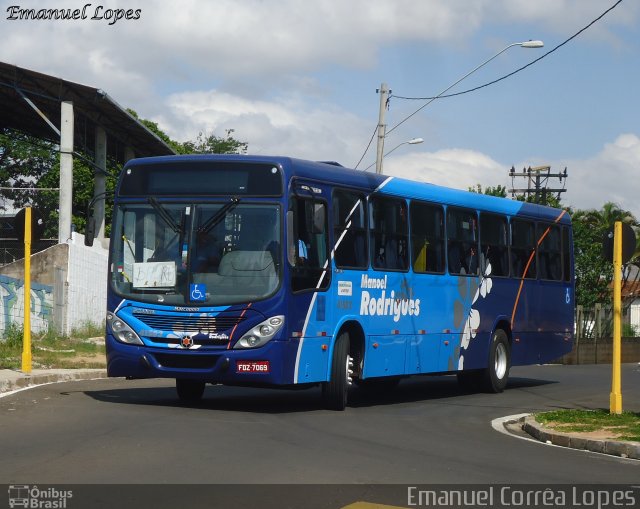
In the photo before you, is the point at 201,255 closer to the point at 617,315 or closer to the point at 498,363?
the point at 617,315

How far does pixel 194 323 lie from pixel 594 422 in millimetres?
4918

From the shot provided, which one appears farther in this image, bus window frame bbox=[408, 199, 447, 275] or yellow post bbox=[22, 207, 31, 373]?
yellow post bbox=[22, 207, 31, 373]

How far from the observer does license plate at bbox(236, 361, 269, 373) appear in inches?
561

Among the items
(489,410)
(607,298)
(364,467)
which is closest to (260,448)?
(364,467)

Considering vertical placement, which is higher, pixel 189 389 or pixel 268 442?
pixel 189 389

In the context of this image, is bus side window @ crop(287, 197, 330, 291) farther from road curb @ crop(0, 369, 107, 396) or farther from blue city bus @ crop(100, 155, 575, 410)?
road curb @ crop(0, 369, 107, 396)

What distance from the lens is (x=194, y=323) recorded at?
1442 cm

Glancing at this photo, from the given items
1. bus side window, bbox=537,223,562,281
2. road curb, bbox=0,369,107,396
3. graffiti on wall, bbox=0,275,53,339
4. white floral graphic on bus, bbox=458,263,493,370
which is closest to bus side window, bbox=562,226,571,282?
bus side window, bbox=537,223,562,281

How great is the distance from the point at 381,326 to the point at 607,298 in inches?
2019

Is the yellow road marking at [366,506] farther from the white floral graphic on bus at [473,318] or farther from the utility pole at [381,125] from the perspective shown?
the utility pole at [381,125]

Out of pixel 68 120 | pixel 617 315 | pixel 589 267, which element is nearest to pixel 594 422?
pixel 617 315

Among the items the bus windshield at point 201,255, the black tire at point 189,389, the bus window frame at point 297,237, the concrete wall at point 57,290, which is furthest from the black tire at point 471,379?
the concrete wall at point 57,290

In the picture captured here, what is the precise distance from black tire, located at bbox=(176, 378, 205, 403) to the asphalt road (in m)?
0.22

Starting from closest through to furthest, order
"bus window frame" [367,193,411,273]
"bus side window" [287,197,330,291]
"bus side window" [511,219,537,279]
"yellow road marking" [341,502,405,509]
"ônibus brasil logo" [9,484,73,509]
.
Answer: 1. "ônibus brasil logo" [9,484,73,509]
2. "yellow road marking" [341,502,405,509]
3. "bus side window" [287,197,330,291]
4. "bus window frame" [367,193,411,273]
5. "bus side window" [511,219,537,279]
